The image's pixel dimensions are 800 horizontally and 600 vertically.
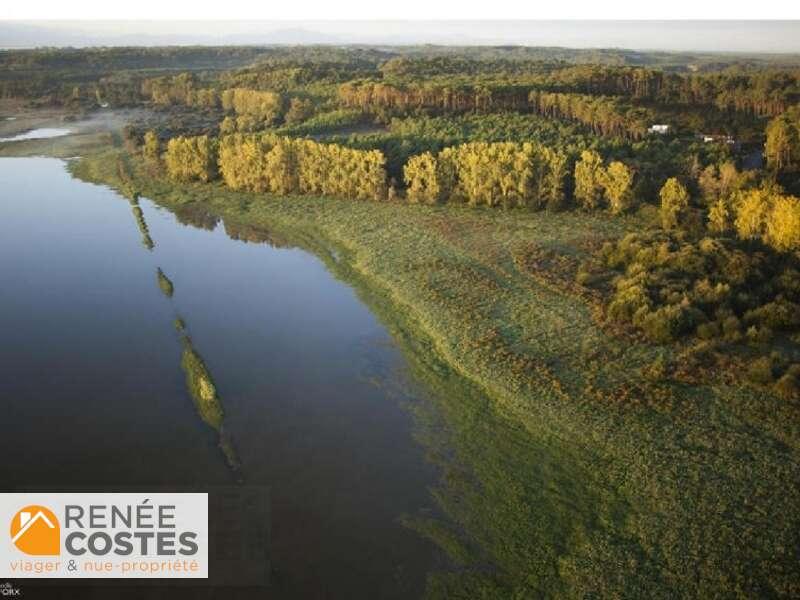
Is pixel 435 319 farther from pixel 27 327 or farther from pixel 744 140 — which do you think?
pixel 744 140

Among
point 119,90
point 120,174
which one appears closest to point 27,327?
point 120,174

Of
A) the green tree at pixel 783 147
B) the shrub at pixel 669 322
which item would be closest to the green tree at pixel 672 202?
the green tree at pixel 783 147

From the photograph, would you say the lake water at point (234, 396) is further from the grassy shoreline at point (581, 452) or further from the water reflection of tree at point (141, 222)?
the grassy shoreline at point (581, 452)

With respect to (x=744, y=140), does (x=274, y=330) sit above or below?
below

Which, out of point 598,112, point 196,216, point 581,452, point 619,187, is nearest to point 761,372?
point 581,452

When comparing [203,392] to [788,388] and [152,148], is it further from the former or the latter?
[152,148]

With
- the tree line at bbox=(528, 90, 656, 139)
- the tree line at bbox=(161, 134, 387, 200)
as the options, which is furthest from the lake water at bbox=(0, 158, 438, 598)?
the tree line at bbox=(528, 90, 656, 139)
